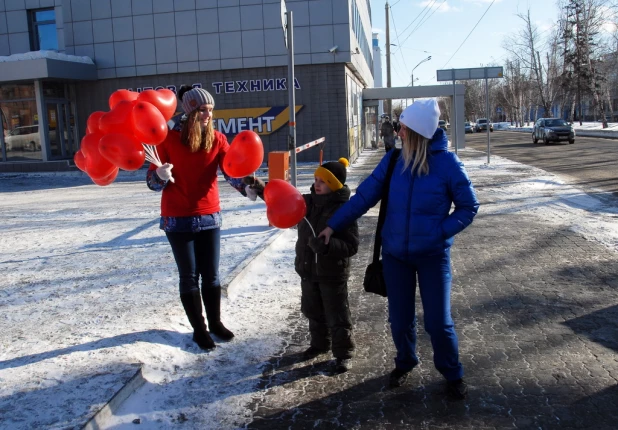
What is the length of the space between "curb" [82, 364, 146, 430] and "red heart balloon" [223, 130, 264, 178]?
149 centimetres

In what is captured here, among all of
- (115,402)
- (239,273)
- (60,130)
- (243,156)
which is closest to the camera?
(115,402)

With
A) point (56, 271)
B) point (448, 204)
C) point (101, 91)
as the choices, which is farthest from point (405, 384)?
point (101, 91)

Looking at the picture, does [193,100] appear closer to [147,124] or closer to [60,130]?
[147,124]

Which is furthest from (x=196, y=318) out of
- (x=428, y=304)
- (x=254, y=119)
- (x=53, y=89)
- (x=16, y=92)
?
(x=16, y=92)

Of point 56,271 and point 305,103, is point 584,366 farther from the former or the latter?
point 305,103

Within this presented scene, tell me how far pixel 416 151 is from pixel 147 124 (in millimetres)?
1745

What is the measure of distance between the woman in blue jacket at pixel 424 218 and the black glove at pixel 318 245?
0.14ft

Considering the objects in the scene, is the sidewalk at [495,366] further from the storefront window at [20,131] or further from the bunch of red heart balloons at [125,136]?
the storefront window at [20,131]

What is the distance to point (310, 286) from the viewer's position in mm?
4258

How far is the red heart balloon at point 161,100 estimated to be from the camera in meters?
4.14

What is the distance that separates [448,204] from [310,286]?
1226 millimetres

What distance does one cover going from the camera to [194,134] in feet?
13.7

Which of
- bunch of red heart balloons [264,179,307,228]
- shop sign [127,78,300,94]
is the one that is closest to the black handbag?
bunch of red heart balloons [264,179,307,228]

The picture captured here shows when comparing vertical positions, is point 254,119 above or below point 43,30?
below
